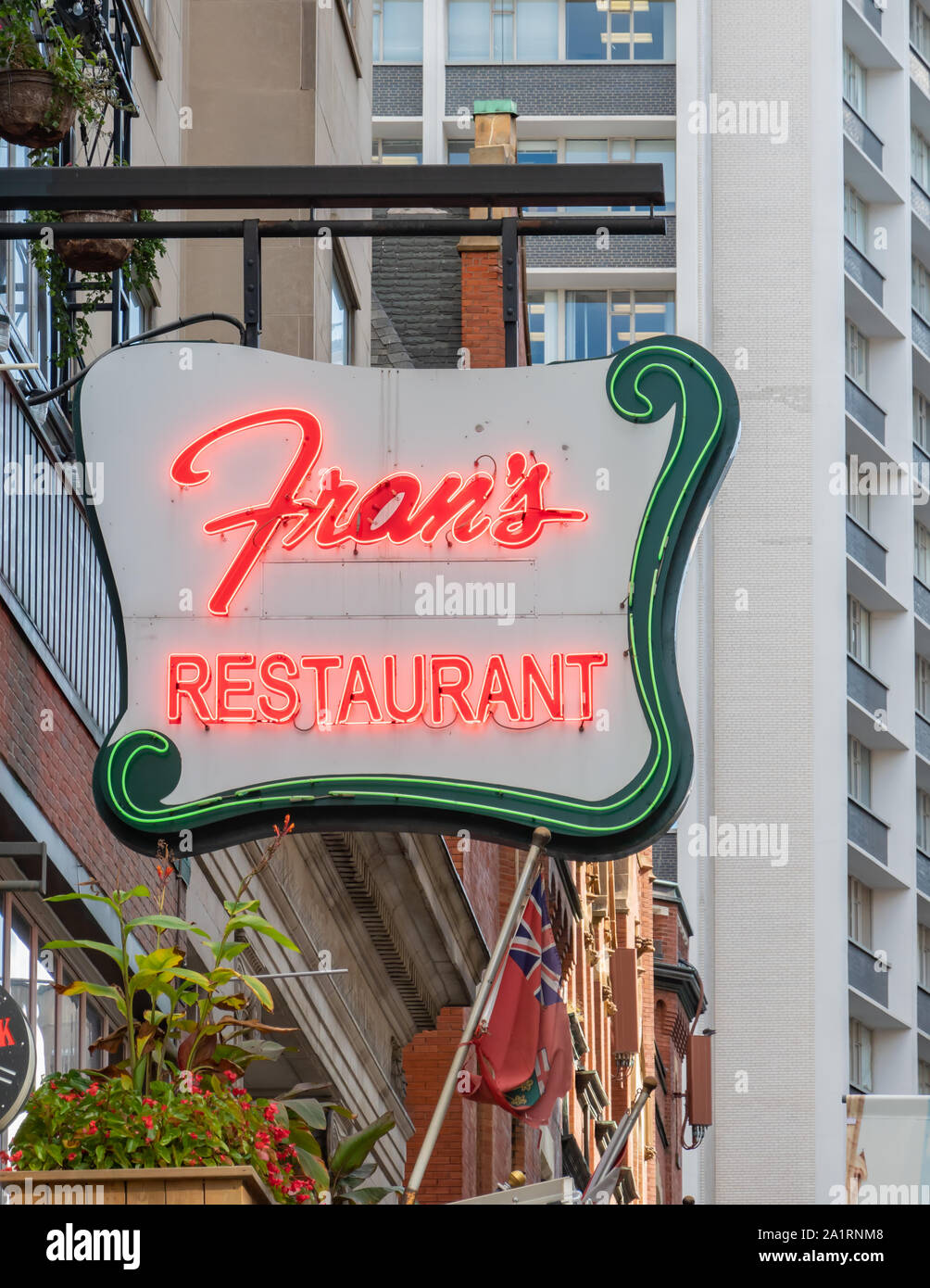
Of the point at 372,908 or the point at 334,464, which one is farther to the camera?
the point at 372,908

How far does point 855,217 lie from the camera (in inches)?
2955

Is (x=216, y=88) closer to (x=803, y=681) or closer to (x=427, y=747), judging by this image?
(x=427, y=747)

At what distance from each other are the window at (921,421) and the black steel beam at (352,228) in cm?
6546

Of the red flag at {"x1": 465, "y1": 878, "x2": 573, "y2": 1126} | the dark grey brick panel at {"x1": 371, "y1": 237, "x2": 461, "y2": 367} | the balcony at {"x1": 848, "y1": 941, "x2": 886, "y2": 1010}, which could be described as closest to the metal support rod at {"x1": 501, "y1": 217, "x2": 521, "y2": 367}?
the red flag at {"x1": 465, "y1": 878, "x2": 573, "y2": 1126}

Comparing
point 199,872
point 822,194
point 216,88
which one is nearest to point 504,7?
point 822,194

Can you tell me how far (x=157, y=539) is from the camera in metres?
11.4

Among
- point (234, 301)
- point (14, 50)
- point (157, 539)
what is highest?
point (234, 301)

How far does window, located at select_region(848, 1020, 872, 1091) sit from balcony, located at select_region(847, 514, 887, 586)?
13123mm

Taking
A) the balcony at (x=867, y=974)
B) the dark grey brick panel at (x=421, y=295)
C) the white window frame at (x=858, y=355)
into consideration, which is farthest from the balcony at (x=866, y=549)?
the dark grey brick panel at (x=421, y=295)

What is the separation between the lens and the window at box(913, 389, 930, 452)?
75438 mm

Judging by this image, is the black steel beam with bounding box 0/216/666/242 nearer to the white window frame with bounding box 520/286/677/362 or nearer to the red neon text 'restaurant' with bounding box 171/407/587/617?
the red neon text 'restaurant' with bounding box 171/407/587/617

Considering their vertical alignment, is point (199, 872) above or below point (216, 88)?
below

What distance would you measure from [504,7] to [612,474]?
7550 centimetres

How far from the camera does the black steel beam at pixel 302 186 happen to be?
35.1 feet
